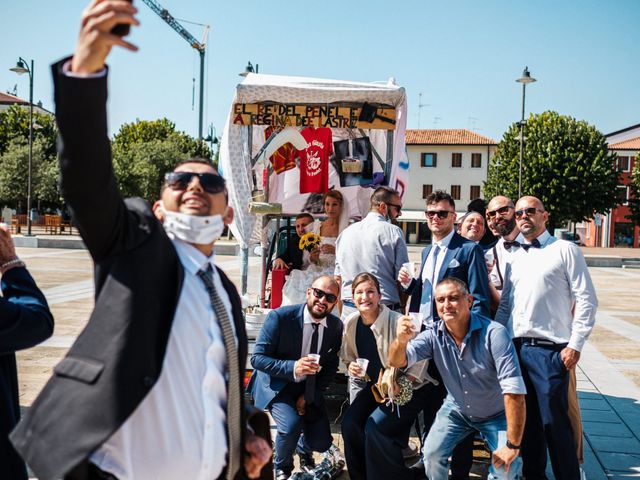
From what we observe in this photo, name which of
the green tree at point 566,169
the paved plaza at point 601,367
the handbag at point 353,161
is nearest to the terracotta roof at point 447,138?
the green tree at point 566,169

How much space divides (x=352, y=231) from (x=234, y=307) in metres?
3.36

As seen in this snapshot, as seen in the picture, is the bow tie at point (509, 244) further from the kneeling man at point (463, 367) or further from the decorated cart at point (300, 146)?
the decorated cart at point (300, 146)

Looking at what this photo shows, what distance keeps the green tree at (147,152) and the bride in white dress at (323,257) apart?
112ft

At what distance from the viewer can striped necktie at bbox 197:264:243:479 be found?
1.85 metres

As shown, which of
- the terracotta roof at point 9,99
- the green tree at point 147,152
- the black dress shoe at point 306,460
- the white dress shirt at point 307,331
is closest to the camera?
the black dress shoe at point 306,460

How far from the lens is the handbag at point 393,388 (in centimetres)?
412

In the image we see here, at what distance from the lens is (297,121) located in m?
6.60

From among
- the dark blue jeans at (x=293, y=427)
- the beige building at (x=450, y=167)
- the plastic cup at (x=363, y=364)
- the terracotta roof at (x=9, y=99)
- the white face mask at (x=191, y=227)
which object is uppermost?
the terracotta roof at (x=9, y=99)

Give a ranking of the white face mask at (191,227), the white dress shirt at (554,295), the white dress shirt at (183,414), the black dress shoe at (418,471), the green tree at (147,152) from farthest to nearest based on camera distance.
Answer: the green tree at (147,152) < the black dress shoe at (418,471) < the white dress shirt at (554,295) < the white face mask at (191,227) < the white dress shirt at (183,414)

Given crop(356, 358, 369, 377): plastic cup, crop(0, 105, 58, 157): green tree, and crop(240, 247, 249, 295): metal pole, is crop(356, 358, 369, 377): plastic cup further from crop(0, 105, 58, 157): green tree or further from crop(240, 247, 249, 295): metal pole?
crop(0, 105, 58, 157): green tree

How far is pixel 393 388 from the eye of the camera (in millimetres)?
4137

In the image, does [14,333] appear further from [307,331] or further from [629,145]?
[629,145]

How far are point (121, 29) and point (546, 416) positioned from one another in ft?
12.7

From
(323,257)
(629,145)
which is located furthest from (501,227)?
(629,145)
